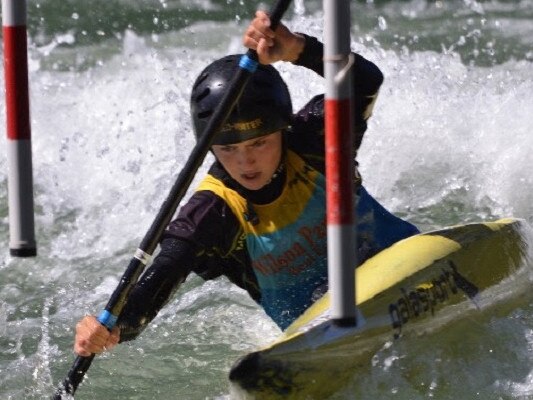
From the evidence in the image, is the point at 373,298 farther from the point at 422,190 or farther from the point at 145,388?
the point at 422,190

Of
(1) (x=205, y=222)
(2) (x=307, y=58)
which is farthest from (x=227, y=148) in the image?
(2) (x=307, y=58)

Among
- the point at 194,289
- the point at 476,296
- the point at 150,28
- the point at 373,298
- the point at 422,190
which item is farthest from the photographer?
the point at 150,28

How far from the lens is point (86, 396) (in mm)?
3949

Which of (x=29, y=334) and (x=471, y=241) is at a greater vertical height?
(x=471, y=241)

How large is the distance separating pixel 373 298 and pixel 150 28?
5.19m

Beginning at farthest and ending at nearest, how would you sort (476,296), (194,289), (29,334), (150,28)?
(150,28) → (194,289) → (29,334) → (476,296)

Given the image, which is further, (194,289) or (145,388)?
(194,289)

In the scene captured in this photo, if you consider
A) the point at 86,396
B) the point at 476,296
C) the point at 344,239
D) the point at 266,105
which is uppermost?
the point at 266,105

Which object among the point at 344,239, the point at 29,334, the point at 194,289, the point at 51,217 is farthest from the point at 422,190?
the point at 344,239

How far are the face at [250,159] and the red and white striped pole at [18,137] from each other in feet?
2.43

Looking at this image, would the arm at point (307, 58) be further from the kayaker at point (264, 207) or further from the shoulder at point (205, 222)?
the shoulder at point (205, 222)

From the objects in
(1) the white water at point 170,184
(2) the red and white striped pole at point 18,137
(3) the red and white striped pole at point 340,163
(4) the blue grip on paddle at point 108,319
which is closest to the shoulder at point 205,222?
(4) the blue grip on paddle at point 108,319

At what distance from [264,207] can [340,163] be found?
1136mm

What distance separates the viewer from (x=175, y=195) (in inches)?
133
